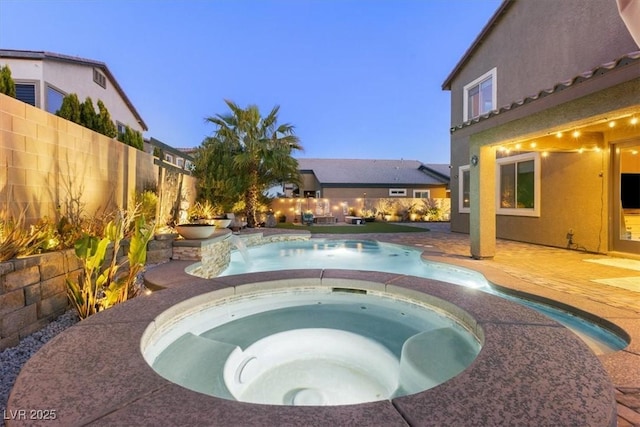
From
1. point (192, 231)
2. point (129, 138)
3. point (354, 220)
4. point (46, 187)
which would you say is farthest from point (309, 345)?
point (354, 220)

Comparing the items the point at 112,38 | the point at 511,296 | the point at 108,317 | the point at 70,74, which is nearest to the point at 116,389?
the point at 108,317

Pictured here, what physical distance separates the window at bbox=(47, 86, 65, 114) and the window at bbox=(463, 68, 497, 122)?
16.2m

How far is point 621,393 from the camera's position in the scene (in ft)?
7.11

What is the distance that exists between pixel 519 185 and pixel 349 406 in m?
10.9

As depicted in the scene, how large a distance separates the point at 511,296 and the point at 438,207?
705 inches

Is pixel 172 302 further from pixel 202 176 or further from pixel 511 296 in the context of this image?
pixel 202 176

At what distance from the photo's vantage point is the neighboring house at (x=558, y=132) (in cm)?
512

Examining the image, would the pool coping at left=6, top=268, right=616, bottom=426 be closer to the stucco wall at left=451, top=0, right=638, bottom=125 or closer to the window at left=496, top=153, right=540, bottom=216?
the stucco wall at left=451, top=0, right=638, bottom=125

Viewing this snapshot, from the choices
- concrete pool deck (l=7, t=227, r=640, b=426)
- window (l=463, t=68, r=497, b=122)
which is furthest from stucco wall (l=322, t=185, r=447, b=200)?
concrete pool deck (l=7, t=227, r=640, b=426)

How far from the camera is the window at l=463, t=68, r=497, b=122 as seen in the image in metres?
11.1

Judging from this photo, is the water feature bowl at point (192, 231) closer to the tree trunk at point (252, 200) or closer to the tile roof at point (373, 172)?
the tree trunk at point (252, 200)

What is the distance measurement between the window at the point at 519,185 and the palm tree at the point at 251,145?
946 cm

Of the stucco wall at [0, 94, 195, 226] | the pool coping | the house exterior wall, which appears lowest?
the pool coping

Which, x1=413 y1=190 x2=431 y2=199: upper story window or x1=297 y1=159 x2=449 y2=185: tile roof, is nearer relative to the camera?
x1=297 y1=159 x2=449 y2=185: tile roof
